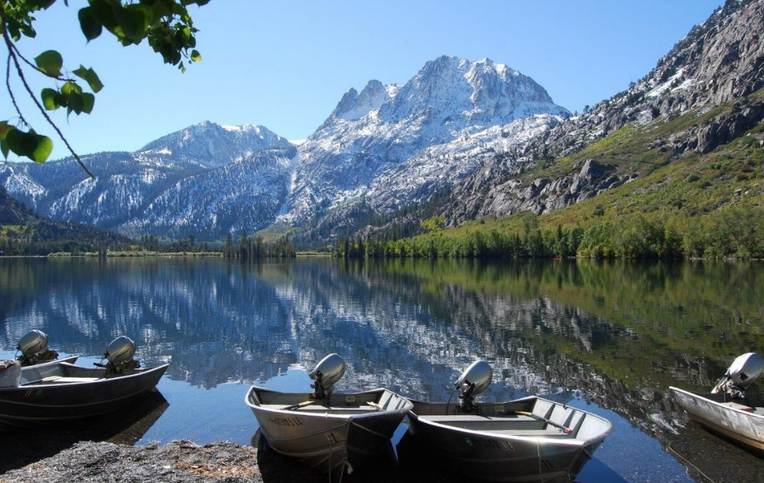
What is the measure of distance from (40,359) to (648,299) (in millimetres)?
77393

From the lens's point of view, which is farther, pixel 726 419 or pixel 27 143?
pixel 726 419

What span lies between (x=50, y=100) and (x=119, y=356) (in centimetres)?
3381

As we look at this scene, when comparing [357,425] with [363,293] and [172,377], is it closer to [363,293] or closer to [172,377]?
[172,377]

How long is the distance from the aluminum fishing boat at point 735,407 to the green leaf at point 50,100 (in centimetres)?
2758

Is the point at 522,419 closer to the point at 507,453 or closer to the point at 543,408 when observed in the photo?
the point at 543,408

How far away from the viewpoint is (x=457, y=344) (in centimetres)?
5519

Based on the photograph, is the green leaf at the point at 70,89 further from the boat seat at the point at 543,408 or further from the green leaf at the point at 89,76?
the boat seat at the point at 543,408

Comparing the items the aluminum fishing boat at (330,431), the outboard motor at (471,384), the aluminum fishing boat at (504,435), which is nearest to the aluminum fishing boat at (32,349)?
the aluminum fishing boat at (330,431)

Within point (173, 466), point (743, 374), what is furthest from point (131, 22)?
point (743, 374)

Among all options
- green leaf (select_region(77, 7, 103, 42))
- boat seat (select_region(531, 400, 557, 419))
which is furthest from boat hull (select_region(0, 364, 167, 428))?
green leaf (select_region(77, 7, 103, 42))

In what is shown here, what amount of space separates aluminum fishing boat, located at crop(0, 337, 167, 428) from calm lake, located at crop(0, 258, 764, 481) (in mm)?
1999

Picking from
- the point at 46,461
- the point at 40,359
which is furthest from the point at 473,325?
the point at 46,461

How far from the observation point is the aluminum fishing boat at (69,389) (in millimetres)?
27078

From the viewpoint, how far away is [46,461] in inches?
909
